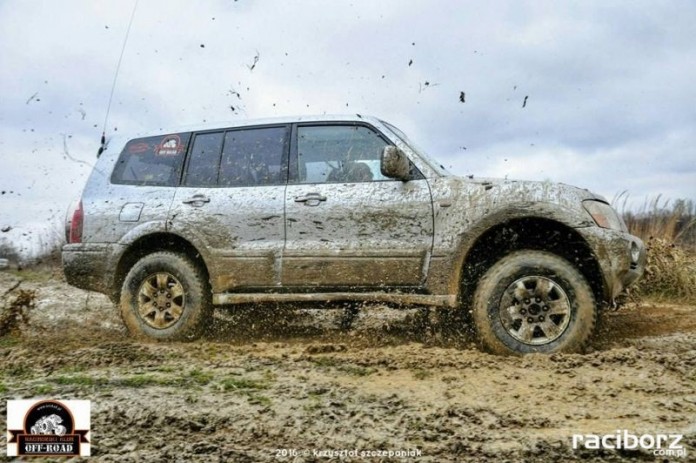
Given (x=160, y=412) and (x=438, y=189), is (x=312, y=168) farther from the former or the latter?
(x=160, y=412)

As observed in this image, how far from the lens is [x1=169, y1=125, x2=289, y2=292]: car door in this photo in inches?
189

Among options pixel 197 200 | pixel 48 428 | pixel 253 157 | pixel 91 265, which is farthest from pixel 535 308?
pixel 91 265

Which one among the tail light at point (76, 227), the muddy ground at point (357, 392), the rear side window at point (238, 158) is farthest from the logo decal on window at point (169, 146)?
the muddy ground at point (357, 392)

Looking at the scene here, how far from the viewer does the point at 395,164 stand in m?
4.38

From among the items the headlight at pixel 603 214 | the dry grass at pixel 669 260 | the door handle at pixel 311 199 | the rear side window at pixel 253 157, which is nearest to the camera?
the headlight at pixel 603 214

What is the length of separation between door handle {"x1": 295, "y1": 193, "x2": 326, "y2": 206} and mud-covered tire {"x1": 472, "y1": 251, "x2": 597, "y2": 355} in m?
1.37

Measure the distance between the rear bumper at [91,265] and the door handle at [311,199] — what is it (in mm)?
1647

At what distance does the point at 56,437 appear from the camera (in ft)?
9.30

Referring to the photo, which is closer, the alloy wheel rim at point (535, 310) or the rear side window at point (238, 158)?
the alloy wheel rim at point (535, 310)

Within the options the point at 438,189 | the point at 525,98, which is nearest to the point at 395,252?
the point at 438,189

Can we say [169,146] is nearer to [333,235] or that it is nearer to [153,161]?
[153,161]

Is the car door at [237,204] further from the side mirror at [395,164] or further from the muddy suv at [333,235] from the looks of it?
the side mirror at [395,164]

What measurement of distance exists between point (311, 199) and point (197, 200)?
3.30 ft

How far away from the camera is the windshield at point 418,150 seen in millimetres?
4711
